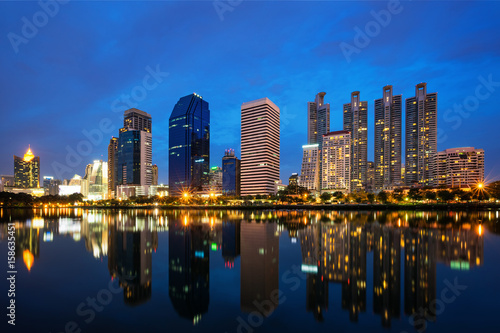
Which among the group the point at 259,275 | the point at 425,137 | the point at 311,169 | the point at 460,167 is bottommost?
the point at 259,275

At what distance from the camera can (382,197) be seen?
119625mm

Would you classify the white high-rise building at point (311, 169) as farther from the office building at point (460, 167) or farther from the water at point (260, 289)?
the water at point (260, 289)

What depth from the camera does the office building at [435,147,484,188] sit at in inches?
6481

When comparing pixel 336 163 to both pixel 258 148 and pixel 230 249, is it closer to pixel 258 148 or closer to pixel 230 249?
pixel 258 148

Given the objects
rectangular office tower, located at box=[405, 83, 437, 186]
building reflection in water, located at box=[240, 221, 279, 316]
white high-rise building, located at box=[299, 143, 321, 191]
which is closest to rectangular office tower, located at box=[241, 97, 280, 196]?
white high-rise building, located at box=[299, 143, 321, 191]

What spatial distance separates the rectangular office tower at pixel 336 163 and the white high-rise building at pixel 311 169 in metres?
6.62

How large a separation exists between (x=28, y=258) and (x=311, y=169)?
177m

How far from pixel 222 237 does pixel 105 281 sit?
16.2 metres

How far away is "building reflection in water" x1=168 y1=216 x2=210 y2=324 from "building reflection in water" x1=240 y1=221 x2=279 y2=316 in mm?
1943

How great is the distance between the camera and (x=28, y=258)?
20.3 meters

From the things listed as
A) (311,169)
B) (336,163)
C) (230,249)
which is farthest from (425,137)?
(230,249)

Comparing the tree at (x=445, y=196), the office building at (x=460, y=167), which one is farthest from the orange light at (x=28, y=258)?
the office building at (x=460, y=167)

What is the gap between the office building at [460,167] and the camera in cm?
16462

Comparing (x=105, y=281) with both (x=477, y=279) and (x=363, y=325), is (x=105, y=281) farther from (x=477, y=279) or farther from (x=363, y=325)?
(x=477, y=279)
